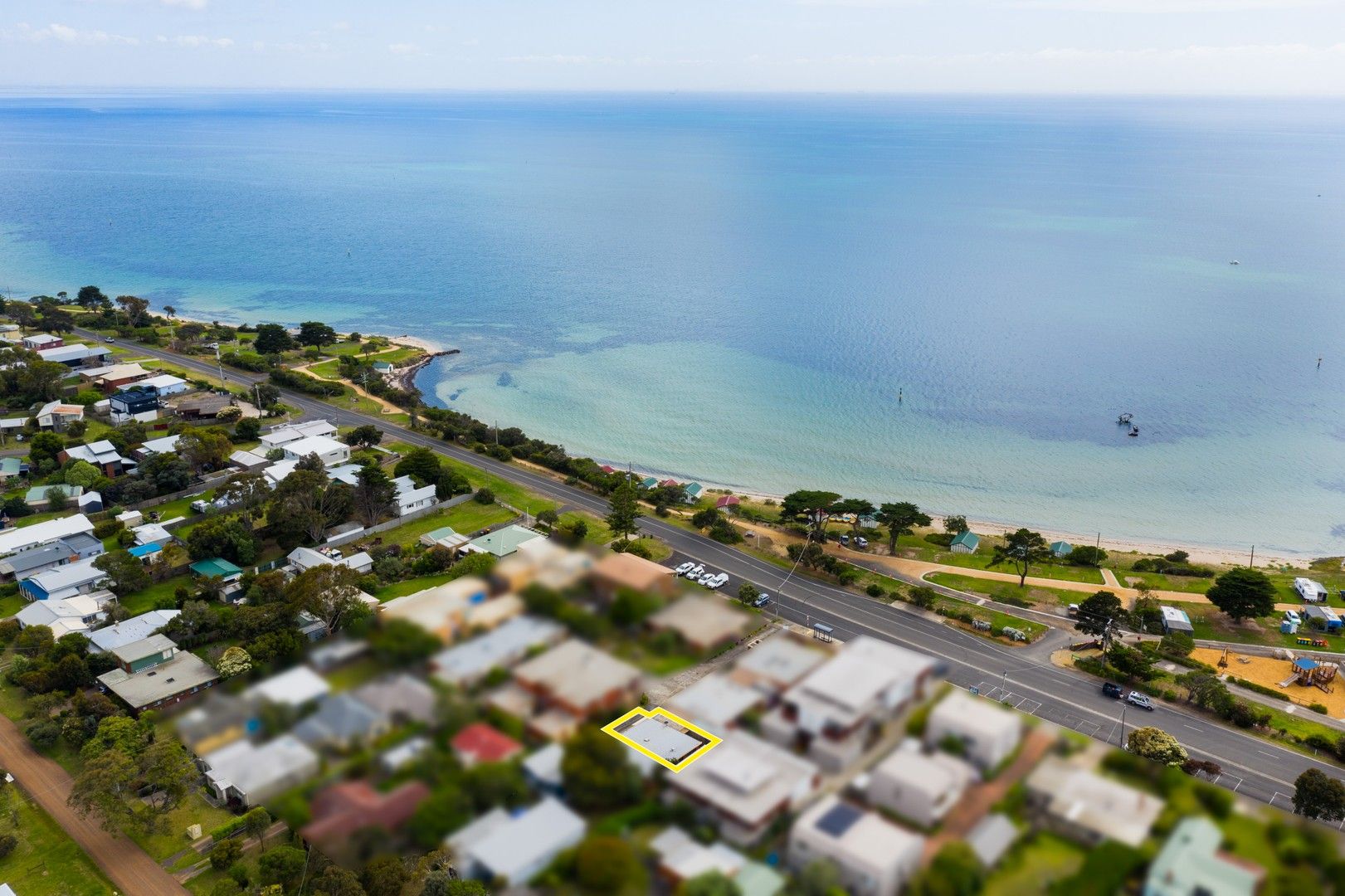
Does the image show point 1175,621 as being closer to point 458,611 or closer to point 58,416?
point 458,611

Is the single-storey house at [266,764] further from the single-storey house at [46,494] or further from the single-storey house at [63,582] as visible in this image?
the single-storey house at [46,494]

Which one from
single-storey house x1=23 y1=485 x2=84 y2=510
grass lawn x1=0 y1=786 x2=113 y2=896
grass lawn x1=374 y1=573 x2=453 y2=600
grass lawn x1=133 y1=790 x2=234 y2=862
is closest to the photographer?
grass lawn x1=0 y1=786 x2=113 y2=896

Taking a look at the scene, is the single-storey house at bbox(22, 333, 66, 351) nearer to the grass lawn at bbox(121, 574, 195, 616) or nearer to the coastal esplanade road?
the grass lawn at bbox(121, 574, 195, 616)

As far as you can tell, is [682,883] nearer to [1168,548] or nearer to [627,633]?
[627,633]

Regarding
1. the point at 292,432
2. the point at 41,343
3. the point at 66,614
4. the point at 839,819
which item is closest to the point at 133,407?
the point at 292,432

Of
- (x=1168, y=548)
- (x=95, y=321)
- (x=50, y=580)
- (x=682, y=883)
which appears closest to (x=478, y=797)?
(x=682, y=883)

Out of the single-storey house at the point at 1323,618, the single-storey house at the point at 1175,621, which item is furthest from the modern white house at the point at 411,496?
the single-storey house at the point at 1323,618

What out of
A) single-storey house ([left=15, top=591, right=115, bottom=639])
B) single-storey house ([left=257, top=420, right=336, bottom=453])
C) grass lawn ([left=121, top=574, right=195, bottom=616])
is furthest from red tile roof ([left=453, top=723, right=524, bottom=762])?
single-storey house ([left=257, top=420, right=336, bottom=453])
